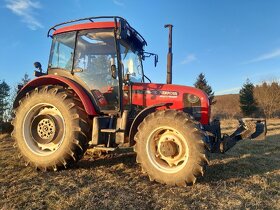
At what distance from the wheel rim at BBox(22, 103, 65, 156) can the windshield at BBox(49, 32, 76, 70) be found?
101 centimetres

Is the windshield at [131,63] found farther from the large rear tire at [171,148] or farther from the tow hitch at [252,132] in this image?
the tow hitch at [252,132]

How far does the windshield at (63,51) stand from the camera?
20.2ft

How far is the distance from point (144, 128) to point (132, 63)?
1.96 meters

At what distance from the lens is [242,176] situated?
5066mm

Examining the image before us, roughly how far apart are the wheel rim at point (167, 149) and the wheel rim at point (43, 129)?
1727 mm

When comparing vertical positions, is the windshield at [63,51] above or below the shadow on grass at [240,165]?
above


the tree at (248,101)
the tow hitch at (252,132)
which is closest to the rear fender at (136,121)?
the tow hitch at (252,132)

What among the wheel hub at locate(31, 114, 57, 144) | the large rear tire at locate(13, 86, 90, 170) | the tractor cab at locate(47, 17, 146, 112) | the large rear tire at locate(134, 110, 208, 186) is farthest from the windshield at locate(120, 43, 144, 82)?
the wheel hub at locate(31, 114, 57, 144)

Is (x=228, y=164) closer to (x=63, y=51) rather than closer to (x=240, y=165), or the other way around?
(x=240, y=165)

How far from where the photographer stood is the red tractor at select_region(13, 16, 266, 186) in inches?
188

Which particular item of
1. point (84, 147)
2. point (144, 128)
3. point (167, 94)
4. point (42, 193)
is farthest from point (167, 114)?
point (42, 193)

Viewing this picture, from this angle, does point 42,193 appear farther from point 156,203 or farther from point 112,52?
point 112,52

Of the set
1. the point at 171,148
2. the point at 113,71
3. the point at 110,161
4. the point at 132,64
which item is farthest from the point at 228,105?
the point at 171,148

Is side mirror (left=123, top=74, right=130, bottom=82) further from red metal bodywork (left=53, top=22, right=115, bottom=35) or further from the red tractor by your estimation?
red metal bodywork (left=53, top=22, right=115, bottom=35)
